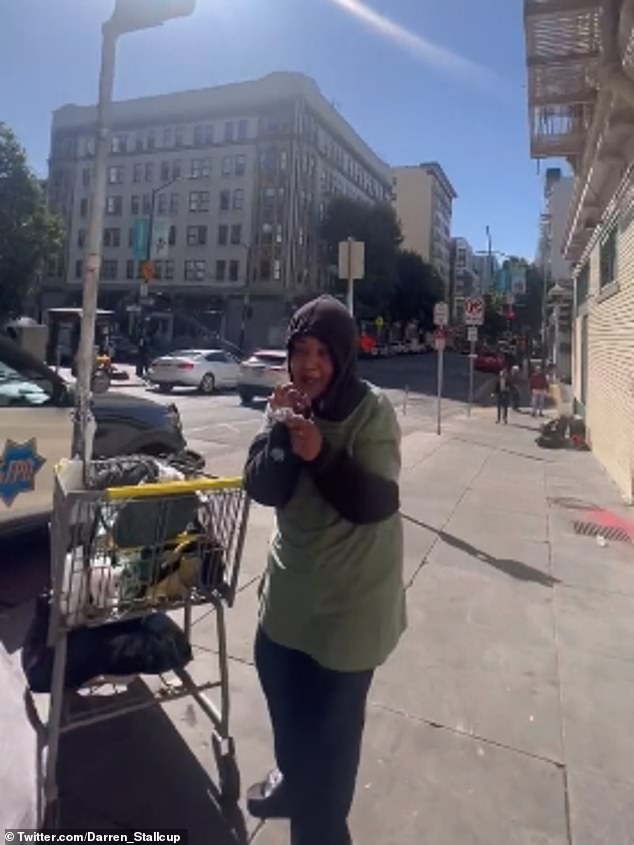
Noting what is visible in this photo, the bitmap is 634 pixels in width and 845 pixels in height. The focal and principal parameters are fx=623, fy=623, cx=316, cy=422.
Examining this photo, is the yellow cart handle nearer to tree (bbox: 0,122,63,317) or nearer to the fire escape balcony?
the fire escape balcony

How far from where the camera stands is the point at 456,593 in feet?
15.0

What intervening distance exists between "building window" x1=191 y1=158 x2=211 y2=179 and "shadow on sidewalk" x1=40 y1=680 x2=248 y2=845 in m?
57.3

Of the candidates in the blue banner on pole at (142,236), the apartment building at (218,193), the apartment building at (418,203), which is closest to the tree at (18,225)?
the blue banner on pole at (142,236)

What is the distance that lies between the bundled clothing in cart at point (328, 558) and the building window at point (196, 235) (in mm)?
55082

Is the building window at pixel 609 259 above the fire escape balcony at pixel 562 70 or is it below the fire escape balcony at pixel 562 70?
below

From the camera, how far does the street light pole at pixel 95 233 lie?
351 cm

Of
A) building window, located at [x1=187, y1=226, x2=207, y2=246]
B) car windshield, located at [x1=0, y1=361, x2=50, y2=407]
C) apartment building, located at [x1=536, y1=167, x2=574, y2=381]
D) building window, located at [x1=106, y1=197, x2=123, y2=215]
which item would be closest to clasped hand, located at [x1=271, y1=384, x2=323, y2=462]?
car windshield, located at [x1=0, y1=361, x2=50, y2=407]

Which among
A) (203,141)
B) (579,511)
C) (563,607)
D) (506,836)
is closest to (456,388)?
(579,511)

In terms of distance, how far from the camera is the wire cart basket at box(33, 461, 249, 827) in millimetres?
2068

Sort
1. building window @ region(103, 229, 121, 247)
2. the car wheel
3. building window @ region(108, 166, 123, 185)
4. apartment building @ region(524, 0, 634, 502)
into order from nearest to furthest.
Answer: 1. apartment building @ region(524, 0, 634, 502)
2. the car wheel
3. building window @ region(103, 229, 121, 247)
4. building window @ region(108, 166, 123, 185)

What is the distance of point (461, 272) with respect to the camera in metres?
119

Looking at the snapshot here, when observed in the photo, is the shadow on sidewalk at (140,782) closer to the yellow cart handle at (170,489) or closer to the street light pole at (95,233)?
the yellow cart handle at (170,489)

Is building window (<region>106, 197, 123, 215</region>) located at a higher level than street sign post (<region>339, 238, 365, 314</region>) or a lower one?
higher

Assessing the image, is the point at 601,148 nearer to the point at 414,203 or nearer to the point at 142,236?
the point at 142,236
